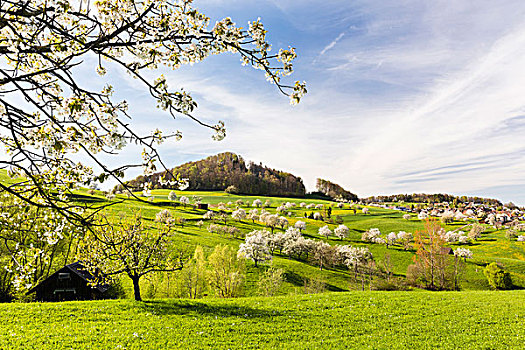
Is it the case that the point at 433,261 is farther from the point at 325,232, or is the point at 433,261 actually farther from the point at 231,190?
the point at 231,190

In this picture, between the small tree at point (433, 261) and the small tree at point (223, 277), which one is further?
the small tree at point (433, 261)

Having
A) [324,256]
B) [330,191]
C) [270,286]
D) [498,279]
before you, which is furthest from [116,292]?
[330,191]

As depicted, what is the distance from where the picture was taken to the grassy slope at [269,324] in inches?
408

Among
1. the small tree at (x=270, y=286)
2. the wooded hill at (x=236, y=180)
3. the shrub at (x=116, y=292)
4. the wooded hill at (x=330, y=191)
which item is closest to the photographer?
the shrub at (x=116, y=292)

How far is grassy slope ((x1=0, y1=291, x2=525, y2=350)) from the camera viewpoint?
10.4 metres

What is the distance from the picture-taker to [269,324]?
12750 mm

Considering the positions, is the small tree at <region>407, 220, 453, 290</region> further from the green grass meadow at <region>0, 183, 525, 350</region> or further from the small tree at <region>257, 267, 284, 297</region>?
the small tree at <region>257, 267, 284, 297</region>

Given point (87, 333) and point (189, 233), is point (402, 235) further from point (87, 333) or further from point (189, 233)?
point (87, 333)

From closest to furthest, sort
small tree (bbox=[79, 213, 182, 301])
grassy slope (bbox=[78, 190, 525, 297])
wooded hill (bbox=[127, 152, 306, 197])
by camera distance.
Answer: small tree (bbox=[79, 213, 182, 301])
grassy slope (bbox=[78, 190, 525, 297])
wooded hill (bbox=[127, 152, 306, 197])

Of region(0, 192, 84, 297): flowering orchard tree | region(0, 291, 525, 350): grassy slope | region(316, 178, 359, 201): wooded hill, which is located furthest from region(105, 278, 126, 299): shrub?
region(316, 178, 359, 201): wooded hill

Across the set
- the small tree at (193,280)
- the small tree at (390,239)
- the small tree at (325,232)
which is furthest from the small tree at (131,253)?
the small tree at (390,239)

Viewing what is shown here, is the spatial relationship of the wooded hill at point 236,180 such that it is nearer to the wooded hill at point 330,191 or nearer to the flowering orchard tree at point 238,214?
the wooded hill at point 330,191

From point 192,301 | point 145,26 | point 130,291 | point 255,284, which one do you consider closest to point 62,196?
point 145,26

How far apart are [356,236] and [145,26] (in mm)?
84607
